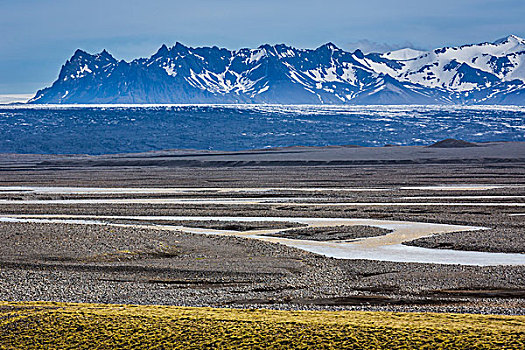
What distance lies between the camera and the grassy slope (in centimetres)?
1048

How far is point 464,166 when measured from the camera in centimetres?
6731

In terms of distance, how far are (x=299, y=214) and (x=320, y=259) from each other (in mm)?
11847

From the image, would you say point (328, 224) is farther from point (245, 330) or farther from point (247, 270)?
point (245, 330)

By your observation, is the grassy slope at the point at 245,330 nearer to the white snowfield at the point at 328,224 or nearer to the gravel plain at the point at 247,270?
the gravel plain at the point at 247,270

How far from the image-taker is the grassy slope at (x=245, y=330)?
10.5 metres

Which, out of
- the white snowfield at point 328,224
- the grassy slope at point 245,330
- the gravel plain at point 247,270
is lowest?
the white snowfield at point 328,224

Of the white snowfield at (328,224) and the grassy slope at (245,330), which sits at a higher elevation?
the grassy slope at (245,330)

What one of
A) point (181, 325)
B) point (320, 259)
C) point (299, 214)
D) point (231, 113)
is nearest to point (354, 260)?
point (320, 259)

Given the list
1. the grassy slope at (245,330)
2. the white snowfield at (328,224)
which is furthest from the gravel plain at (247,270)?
the grassy slope at (245,330)

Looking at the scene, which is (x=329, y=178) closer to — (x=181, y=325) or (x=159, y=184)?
(x=159, y=184)

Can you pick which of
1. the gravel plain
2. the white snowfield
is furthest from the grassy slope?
the white snowfield

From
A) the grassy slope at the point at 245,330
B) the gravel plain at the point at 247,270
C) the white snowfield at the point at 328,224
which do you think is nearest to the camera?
the grassy slope at the point at 245,330

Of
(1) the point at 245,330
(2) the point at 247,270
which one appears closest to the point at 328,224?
(2) the point at 247,270

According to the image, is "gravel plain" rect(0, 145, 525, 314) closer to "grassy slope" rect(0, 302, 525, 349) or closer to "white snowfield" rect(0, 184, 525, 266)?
"white snowfield" rect(0, 184, 525, 266)
